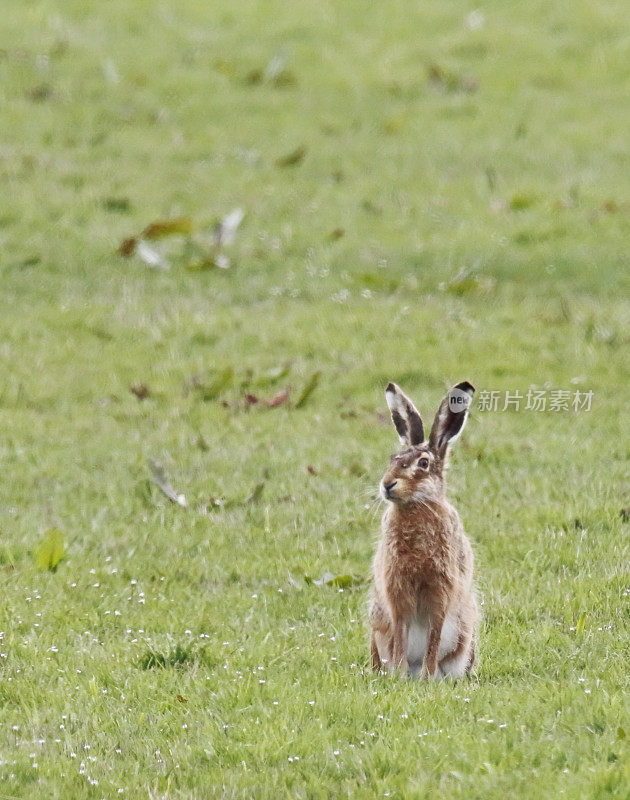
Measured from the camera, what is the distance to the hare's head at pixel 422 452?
5820 millimetres

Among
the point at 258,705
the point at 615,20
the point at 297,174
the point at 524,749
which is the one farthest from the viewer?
the point at 615,20

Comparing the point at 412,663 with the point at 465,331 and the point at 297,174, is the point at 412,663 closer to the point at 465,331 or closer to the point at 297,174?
the point at 465,331

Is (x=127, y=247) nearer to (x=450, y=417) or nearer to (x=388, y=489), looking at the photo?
(x=450, y=417)

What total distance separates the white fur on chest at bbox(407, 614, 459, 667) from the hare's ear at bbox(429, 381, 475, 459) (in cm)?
72

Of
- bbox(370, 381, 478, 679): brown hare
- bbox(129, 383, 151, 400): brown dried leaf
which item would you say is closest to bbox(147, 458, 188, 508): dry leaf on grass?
bbox(129, 383, 151, 400): brown dried leaf

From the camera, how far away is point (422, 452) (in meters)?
5.92

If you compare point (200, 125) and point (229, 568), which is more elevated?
point (200, 125)

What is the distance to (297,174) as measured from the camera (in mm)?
17891

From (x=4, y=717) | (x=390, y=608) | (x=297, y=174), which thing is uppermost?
(x=297, y=174)

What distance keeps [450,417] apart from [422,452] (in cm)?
20

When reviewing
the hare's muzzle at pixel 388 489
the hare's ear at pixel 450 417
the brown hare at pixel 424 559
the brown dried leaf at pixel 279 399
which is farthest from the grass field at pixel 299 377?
the hare's ear at pixel 450 417

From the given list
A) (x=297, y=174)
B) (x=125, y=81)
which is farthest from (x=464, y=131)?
(x=125, y=81)

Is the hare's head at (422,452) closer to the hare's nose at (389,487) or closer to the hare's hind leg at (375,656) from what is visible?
the hare's nose at (389,487)

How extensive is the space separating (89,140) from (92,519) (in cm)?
1063
